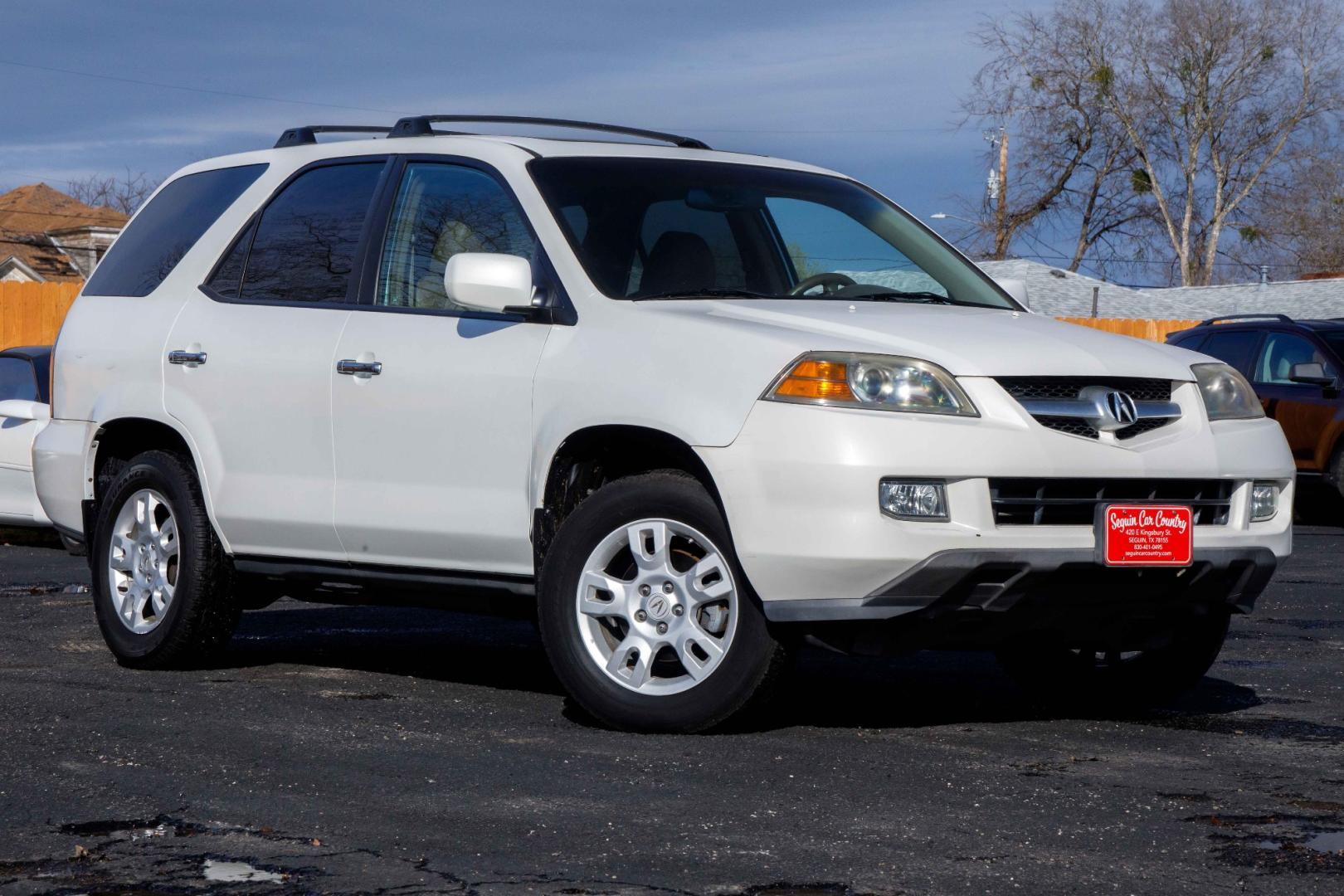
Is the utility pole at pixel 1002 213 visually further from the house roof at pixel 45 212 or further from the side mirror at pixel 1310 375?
the side mirror at pixel 1310 375

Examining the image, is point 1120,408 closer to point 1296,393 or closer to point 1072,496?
point 1072,496

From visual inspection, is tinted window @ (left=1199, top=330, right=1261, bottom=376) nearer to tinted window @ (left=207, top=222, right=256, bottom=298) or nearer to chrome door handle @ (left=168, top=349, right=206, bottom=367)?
tinted window @ (left=207, top=222, right=256, bottom=298)

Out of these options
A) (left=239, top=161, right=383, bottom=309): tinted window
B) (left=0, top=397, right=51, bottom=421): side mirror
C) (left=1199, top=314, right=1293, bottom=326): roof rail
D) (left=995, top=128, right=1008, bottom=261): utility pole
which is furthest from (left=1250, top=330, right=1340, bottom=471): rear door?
(left=995, top=128, right=1008, bottom=261): utility pole

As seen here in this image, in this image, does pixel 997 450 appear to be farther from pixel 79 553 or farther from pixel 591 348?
pixel 79 553

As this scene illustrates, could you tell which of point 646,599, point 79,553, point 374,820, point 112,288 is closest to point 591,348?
point 646,599

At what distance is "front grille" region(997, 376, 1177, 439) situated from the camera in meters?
5.69

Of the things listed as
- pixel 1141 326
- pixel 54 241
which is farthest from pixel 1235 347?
pixel 54 241

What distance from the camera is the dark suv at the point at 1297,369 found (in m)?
16.1

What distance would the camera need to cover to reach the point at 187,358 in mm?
7277

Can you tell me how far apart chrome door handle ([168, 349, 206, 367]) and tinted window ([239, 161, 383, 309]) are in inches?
10.5

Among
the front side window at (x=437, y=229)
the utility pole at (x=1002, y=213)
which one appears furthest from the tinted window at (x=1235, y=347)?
the utility pole at (x=1002, y=213)

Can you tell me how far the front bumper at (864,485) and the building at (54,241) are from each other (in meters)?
58.1

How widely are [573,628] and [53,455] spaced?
9.59 ft

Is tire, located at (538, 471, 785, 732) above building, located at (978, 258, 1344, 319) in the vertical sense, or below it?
below
